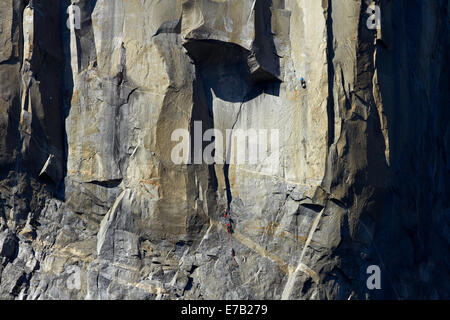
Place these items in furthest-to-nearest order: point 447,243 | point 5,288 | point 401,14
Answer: point 447,243 < point 401,14 < point 5,288

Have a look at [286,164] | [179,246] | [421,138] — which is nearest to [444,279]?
[421,138]

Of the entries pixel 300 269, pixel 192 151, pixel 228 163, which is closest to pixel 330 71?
pixel 228 163

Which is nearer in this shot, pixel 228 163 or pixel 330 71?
pixel 330 71

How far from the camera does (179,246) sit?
15.7 meters

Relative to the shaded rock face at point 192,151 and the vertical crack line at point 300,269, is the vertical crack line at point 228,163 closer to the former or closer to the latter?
the shaded rock face at point 192,151

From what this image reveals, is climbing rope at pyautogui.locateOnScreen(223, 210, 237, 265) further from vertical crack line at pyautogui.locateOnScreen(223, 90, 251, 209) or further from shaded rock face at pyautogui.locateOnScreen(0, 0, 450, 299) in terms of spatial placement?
vertical crack line at pyautogui.locateOnScreen(223, 90, 251, 209)

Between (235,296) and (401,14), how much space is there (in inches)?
331

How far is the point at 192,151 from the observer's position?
15852 millimetres

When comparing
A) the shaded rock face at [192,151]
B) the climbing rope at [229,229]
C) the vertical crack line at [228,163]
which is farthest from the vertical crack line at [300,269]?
the vertical crack line at [228,163]

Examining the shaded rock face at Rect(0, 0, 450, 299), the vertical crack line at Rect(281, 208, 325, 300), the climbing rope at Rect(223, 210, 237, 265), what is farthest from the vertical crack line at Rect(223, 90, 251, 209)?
the vertical crack line at Rect(281, 208, 325, 300)

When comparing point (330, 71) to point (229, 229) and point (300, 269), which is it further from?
point (300, 269)

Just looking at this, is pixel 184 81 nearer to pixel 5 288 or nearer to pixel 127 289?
pixel 127 289

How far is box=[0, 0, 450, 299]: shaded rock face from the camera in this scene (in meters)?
15.6

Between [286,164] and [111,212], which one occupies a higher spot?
[286,164]
